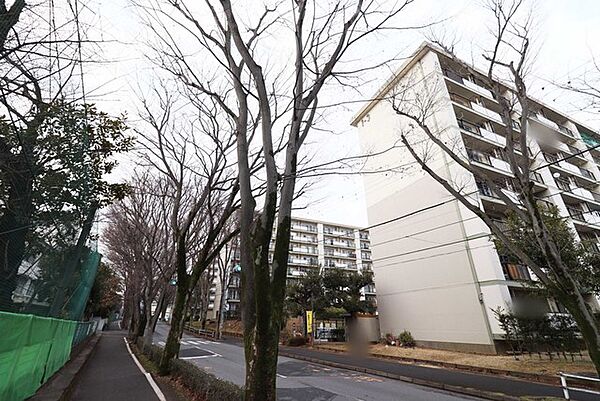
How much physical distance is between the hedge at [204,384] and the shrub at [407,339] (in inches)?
548

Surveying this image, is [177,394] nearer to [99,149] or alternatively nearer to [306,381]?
[306,381]

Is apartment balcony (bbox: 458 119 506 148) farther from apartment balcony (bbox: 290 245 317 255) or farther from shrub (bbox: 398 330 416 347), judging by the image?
apartment balcony (bbox: 290 245 317 255)

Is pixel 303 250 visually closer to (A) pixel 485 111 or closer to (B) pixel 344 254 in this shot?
(B) pixel 344 254

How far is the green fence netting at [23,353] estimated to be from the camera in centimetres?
385

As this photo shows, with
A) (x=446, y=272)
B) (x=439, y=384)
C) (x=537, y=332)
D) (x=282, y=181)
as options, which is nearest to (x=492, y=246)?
(x=446, y=272)

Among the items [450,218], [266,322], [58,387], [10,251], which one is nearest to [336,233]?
[450,218]

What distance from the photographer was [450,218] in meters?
17.2

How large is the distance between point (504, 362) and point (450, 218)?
7288 mm

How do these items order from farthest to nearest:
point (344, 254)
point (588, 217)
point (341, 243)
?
point (341, 243) → point (344, 254) → point (588, 217)

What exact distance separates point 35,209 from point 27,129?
1.22 m

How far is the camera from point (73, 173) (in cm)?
588

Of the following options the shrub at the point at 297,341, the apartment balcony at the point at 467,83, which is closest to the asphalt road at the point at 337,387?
the shrub at the point at 297,341

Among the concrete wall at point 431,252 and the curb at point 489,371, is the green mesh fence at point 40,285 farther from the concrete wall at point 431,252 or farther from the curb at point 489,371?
the curb at point 489,371

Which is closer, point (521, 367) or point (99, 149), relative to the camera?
point (99, 149)
